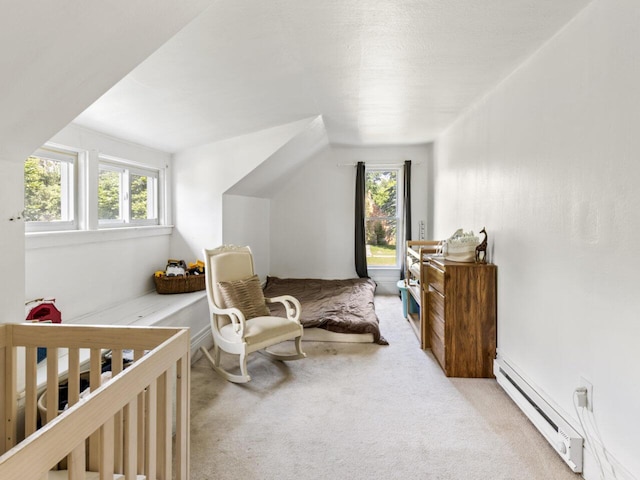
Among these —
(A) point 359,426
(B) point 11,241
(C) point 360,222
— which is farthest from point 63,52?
(C) point 360,222

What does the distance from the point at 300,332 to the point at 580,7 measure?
8.62 feet

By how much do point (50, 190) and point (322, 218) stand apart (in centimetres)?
379

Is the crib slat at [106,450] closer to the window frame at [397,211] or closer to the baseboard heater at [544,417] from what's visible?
the baseboard heater at [544,417]

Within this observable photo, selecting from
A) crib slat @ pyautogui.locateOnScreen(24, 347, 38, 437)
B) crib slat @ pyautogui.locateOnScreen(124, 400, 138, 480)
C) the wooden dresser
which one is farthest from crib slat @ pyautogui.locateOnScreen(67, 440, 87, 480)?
the wooden dresser

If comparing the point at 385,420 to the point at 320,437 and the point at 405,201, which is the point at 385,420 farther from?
the point at 405,201

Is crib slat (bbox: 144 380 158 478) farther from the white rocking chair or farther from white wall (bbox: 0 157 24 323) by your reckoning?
the white rocking chair

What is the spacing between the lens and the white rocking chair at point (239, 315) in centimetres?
279

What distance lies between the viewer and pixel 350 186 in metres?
5.95

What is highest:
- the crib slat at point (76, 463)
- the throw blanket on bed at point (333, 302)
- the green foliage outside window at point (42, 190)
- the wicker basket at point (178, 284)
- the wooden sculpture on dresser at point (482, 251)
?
the green foliage outside window at point (42, 190)

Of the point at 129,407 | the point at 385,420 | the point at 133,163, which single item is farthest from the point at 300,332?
the point at 133,163

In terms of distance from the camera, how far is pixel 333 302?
449cm

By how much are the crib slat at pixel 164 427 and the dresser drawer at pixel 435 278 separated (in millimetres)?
2183

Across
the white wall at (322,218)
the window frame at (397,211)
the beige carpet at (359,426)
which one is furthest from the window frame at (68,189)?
the window frame at (397,211)

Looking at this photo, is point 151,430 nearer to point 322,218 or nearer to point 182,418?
point 182,418
